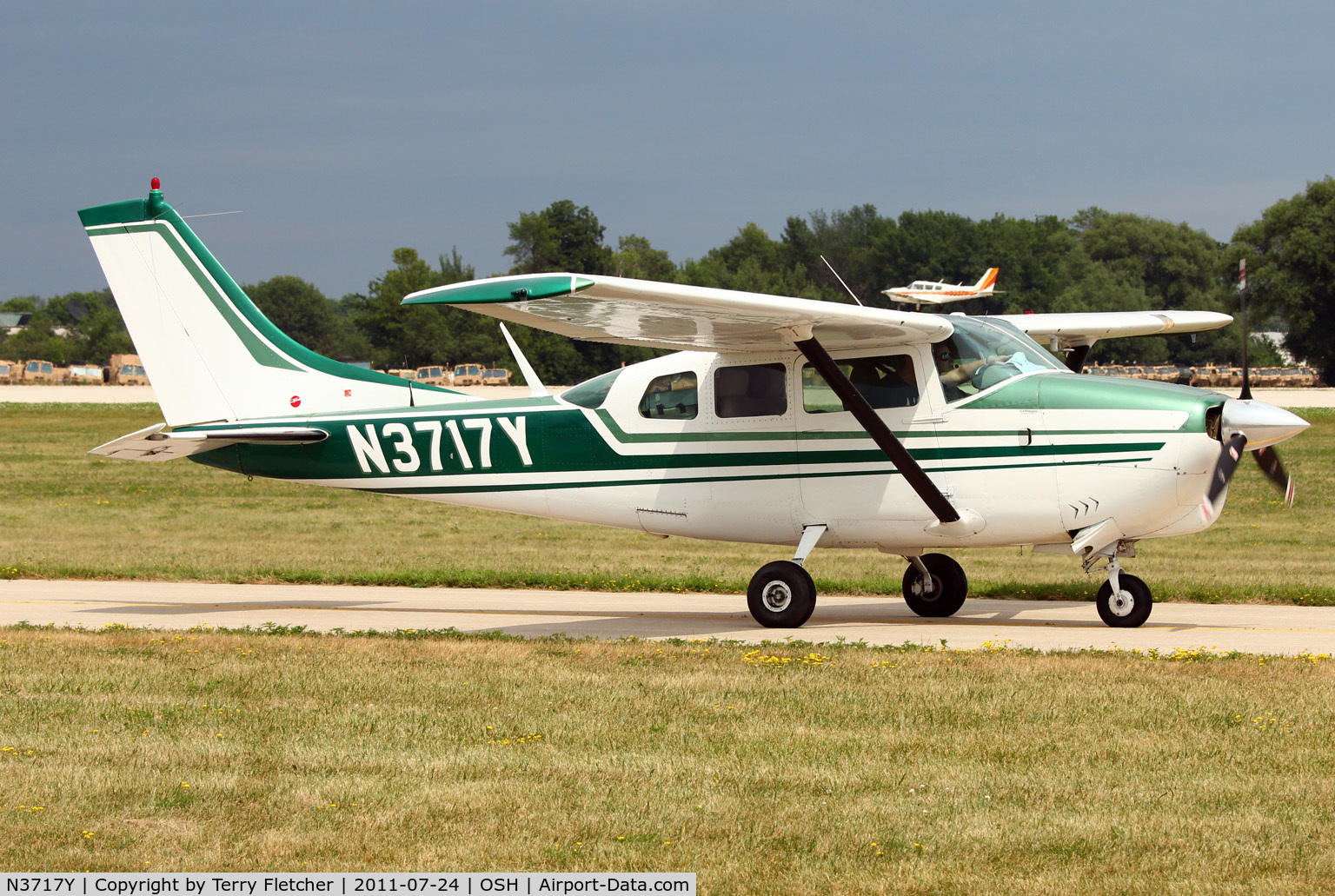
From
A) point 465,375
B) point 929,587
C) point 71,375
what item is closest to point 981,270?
point 465,375

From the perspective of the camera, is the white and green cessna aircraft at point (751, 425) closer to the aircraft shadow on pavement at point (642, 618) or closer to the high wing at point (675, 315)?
the high wing at point (675, 315)

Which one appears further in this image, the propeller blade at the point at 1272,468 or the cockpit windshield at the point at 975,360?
the propeller blade at the point at 1272,468

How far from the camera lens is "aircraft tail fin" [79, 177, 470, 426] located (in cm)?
1381

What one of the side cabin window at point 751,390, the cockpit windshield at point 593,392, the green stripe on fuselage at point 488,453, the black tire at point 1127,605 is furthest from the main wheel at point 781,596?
the black tire at point 1127,605

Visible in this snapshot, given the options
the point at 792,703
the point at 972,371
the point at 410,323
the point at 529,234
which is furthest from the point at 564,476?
the point at 529,234

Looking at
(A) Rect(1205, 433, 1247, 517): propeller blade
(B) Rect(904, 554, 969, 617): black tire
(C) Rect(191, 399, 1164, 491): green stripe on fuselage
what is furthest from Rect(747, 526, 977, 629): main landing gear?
(A) Rect(1205, 433, 1247, 517): propeller blade

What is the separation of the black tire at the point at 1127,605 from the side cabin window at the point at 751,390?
336 cm

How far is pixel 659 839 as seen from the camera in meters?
5.60

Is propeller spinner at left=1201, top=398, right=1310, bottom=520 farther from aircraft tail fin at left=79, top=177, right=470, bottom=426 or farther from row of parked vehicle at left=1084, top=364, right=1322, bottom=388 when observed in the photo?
row of parked vehicle at left=1084, top=364, right=1322, bottom=388

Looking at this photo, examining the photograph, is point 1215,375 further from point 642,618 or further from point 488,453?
point 488,453

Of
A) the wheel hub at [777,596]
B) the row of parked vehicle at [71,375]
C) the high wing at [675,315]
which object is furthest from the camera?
the row of parked vehicle at [71,375]

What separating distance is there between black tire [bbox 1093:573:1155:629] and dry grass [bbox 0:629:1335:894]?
1973 mm

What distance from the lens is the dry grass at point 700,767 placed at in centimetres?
536

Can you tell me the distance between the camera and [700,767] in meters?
6.78
